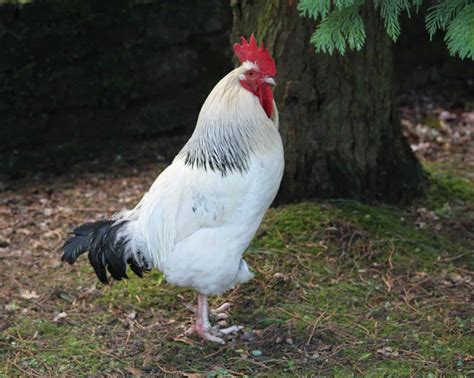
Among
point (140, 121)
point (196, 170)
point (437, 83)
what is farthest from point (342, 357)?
point (437, 83)

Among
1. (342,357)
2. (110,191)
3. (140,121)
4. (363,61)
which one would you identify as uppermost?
(363,61)

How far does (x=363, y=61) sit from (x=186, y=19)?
8.67 ft

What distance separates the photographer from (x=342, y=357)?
404 centimetres

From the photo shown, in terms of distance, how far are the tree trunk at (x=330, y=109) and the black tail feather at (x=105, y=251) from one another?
1.69 meters

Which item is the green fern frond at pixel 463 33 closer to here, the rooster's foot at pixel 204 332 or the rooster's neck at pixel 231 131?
the rooster's neck at pixel 231 131

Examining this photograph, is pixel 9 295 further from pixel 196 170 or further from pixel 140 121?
pixel 140 121

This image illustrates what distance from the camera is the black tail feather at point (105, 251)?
13.4 feet

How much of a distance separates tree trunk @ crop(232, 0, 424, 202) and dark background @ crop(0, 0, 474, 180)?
2018mm

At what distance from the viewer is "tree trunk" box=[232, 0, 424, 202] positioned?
5.17 meters

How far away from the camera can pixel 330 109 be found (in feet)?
17.4

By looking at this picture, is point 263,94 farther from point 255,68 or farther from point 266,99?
point 255,68

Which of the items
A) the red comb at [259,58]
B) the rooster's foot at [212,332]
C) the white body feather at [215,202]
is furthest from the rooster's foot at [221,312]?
the red comb at [259,58]

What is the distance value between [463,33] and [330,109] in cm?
219

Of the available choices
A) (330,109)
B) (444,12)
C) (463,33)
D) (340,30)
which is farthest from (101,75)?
(463,33)
